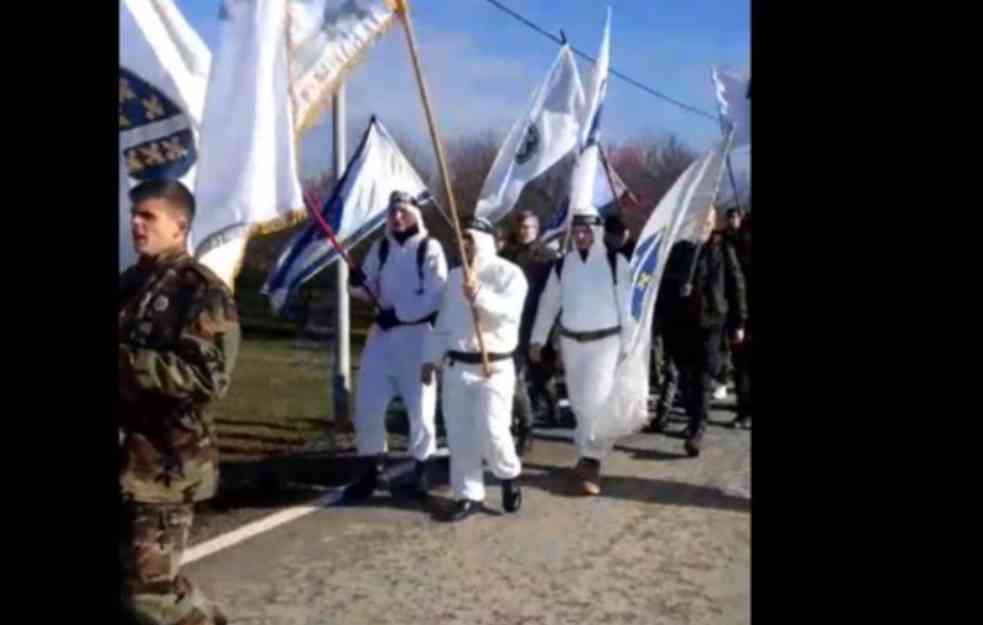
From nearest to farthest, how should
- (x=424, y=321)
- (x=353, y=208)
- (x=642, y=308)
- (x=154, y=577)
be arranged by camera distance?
(x=154, y=577)
(x=642, y=308)
(x=353, y=208)
(x=424, y=321)

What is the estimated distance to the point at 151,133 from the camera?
6.96 ft

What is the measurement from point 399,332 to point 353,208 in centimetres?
53

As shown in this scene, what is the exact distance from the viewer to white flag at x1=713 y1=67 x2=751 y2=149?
6.03 feet

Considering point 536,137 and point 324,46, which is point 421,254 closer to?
point 536,137

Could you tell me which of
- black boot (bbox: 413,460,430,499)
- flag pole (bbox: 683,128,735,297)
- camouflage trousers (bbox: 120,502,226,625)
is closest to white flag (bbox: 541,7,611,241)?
flag pole (bbox: 683,128,735,297)

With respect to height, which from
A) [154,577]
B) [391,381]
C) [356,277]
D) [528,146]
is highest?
[528,146]

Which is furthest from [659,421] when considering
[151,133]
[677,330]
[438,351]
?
[151,133]

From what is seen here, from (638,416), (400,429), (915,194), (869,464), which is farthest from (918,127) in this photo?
(400,429)

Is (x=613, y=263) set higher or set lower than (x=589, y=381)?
higher

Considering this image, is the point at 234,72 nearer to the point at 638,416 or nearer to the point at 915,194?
the point at 638,416

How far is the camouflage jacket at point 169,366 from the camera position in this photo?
198cm

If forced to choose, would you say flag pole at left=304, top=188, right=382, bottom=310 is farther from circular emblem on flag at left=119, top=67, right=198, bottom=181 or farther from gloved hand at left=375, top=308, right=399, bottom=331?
gloved hand at left=375, top=308, right=399, bottom=331

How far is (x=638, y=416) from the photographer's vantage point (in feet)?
7.75

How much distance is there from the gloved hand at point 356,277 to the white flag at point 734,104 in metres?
1.08
